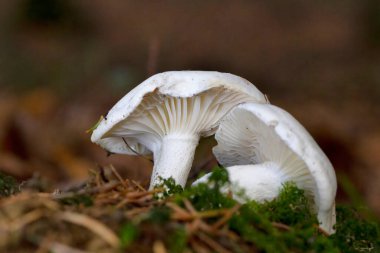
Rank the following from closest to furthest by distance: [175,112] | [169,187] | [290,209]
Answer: [290,209]
[169,187]
[175,112]

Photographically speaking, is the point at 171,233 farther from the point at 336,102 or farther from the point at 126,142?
the point at 336,102

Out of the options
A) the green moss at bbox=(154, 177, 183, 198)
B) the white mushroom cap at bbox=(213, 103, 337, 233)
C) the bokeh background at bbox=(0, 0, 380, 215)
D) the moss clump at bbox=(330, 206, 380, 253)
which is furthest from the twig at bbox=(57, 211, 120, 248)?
the bokeh background at bbox=(0, 0, 380, 215)

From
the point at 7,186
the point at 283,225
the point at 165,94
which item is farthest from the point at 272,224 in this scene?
the point at 7,186

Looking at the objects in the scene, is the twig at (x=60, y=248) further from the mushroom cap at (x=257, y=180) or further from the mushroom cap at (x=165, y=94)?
the mushroom cap at (x=165, y=94)

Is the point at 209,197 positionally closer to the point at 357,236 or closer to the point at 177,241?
the point at 177,241

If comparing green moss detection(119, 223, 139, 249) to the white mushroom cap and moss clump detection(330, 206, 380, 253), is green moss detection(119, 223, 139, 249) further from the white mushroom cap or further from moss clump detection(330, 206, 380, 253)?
moss clump detection(330, 206, 380, 253)

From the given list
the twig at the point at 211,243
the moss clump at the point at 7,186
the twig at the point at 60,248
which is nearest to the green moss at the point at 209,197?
the twig at the point at 211,243

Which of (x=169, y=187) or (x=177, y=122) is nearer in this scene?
(x=169, y=187)
